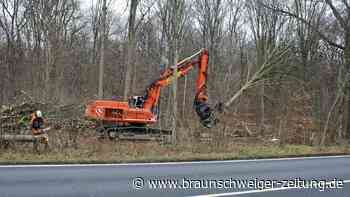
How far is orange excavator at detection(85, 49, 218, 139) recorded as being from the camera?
23656 mm

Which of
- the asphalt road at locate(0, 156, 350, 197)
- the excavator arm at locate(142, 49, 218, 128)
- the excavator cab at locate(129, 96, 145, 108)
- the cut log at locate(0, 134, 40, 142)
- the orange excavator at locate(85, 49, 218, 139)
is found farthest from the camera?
the excavator cab at locate(129, 96, 145, 108)

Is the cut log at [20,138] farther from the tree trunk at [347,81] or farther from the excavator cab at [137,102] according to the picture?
the tree trunk at [347,81]

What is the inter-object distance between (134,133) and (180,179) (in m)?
12.4

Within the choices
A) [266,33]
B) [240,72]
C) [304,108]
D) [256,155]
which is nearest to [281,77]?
[304,108]

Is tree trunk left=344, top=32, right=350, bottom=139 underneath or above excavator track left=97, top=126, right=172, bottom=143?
above

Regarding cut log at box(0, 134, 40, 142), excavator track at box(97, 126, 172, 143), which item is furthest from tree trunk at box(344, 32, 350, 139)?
cut log at box(0, 134, 40, 142)

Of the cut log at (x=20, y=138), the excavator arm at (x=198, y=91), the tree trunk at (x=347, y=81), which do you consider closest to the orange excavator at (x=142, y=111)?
the excavator arm at (x=198, y=91)

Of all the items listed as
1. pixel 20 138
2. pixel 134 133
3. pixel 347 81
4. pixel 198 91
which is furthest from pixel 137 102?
pixel 347 81

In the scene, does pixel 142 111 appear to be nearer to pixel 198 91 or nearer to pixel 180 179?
pixel 198 91

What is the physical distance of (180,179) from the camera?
11875mm

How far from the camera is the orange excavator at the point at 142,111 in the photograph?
23.7 m

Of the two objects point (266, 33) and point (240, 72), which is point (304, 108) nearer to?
point (240, 72)

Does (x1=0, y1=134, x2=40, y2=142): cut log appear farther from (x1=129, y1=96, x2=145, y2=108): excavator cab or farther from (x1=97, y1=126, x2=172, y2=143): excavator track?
(x1=129, y1=96, x2=145, y2=108): excavator cab

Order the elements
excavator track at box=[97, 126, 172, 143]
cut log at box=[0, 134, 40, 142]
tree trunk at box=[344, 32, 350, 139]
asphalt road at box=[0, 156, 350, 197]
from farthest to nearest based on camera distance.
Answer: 1. tree trunk at box=[344, 32, 350, 139]
2. excavator track at box=[97, 126, 172, 143]
3. cut log at box=[0, 134, 40, 142]
4. asphalt road at box=[0, 156, 350, 197]
